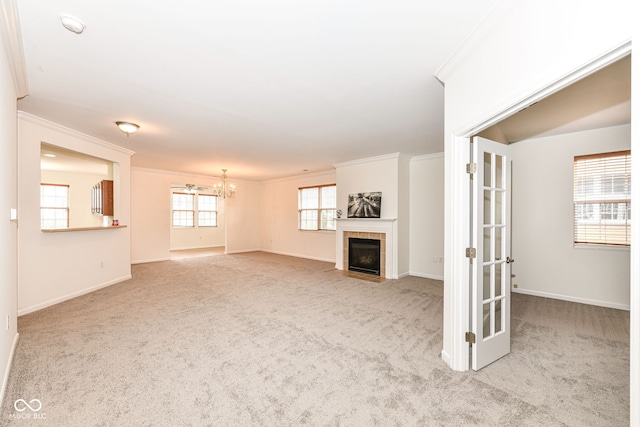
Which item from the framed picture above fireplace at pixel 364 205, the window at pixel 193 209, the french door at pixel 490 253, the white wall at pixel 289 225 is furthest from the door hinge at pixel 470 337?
the window at pixel 193 209

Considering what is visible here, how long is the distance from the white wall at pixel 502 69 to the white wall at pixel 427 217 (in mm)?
3510

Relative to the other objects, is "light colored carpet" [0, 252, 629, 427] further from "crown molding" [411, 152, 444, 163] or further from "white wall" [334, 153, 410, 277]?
"crown molding" [411, 152, 444, 163]

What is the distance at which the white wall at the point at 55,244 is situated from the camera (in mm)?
3670

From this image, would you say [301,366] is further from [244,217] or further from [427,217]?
[244,217]

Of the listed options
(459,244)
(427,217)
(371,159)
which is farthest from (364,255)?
(459,244)

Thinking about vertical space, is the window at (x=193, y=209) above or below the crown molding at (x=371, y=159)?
below

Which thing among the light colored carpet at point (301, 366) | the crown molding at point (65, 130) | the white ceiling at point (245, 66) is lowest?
the light colored carpet at point (301, 366)

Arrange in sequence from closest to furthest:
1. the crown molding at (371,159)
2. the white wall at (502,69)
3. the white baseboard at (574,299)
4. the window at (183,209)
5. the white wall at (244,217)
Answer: the white wall at (502,69)
the white baseboard at (574,299)
the crown molding at (371,159)
the white wall at (244,217)
the window at (183,209)

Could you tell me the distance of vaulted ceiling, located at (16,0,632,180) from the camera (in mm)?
1799

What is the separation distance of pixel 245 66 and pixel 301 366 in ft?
8.69

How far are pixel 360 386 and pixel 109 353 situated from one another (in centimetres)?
233

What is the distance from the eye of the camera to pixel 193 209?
10742 millimetres

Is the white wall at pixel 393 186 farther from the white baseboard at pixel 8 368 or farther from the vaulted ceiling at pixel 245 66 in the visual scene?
the white baseboard at pixel 8 368

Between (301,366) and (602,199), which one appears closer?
(301,366)
